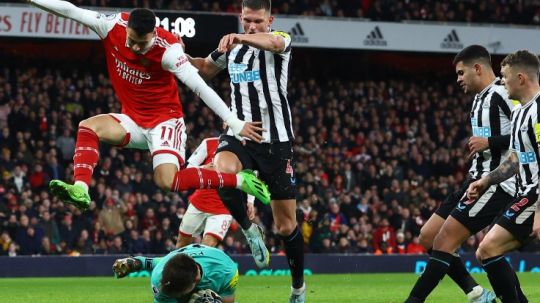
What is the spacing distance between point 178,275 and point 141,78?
2831 mm

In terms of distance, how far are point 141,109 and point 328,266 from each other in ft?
39.4

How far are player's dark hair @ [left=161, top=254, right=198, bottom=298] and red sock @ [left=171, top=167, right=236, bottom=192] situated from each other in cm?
200

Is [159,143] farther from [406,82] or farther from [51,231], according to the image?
[406,82]

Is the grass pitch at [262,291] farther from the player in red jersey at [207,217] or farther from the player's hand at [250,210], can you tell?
the player's hand at [250,210]

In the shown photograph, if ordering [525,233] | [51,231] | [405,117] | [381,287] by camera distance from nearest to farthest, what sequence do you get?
[525,233], [381,287], [51,231], [405,117]

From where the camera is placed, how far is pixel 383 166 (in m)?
24.9

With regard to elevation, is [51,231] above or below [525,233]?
below

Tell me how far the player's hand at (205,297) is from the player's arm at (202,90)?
1848 millimetres

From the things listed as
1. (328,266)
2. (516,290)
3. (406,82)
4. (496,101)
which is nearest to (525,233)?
(516,290)

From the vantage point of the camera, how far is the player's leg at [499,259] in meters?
8.41

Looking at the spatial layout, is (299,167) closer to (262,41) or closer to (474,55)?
(474,55)

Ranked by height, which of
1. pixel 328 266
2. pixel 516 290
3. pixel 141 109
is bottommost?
pixel 328 266

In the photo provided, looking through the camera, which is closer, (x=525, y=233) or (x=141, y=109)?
(x=525, y=233)

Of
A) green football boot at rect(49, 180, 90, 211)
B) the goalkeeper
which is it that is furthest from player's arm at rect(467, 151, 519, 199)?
green football boot at rect(49, 180, 90, 211)
